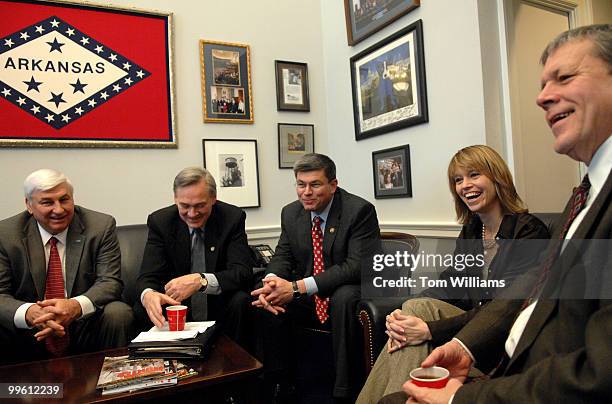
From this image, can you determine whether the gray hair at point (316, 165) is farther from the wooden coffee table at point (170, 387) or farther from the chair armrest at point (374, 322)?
the wooden coffee table at point (170, 387)

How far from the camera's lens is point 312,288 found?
2.25m

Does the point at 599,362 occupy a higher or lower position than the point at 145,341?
higher

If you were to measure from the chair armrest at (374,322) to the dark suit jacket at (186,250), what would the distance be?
→ 79cm

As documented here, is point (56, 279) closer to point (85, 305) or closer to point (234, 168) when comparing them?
point (85, 305)

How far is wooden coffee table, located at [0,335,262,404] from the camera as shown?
4.41 ft

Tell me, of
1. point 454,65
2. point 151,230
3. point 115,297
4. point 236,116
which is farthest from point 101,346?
point 454,65

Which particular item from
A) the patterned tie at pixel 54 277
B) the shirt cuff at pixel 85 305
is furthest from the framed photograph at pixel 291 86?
the shirt cuff at pixel 85 305

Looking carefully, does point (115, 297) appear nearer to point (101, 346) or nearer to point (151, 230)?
point (101, 346)

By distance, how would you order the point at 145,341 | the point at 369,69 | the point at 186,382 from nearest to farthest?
the point at 186,382 < the point at 145,341 < the point at 369,69

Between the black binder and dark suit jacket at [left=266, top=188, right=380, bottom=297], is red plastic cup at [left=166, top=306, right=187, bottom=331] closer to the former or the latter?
the black binder

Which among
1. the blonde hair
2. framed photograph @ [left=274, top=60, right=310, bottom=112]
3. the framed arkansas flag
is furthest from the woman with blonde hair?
the framed arkansas flag

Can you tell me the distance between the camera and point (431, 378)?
1050 mm

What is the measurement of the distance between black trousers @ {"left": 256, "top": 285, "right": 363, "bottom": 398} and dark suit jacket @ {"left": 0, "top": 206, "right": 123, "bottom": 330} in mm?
849

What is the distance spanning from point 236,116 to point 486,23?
2015mm
